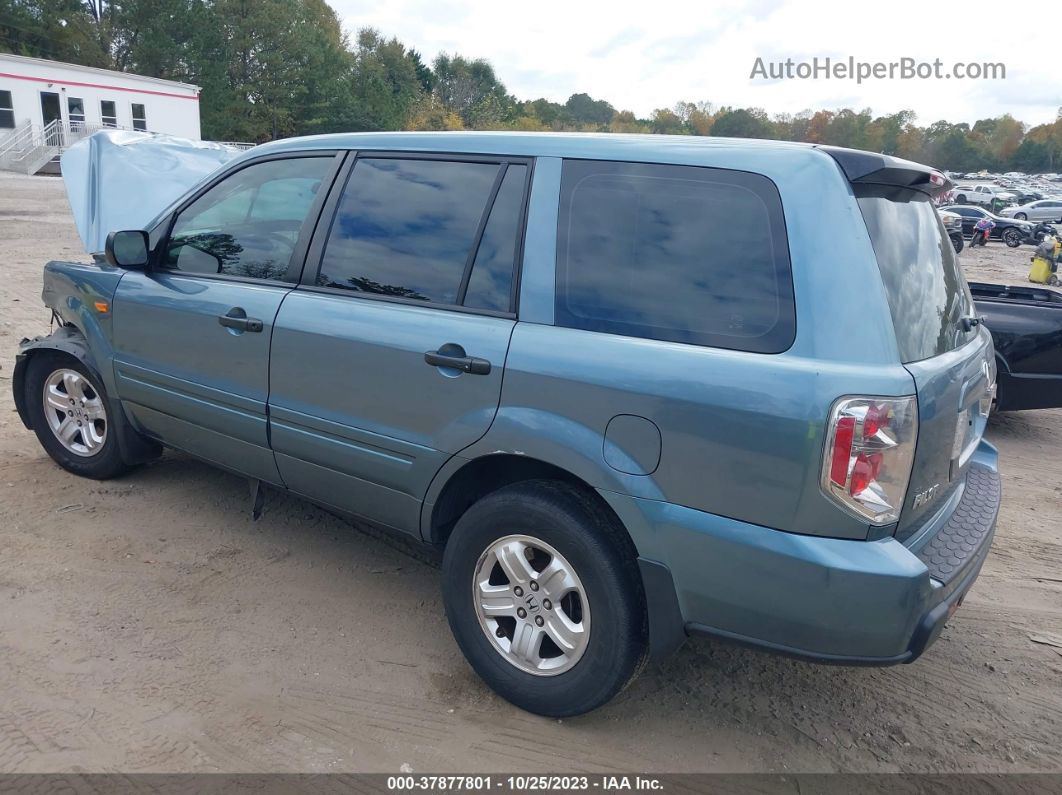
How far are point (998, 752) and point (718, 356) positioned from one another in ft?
5.68

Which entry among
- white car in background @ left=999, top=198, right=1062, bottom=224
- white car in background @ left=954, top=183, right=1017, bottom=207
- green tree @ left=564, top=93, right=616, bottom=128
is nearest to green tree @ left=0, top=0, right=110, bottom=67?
green tree @ left=564, top=93, right=616, bottom=128

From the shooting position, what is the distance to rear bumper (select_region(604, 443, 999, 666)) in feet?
7.27

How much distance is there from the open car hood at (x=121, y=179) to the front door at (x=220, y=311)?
10.3ft

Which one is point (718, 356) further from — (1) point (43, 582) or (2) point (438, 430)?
(1) point (43, 582)

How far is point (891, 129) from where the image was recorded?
63.0 meters

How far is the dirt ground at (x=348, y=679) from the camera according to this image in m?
2.69

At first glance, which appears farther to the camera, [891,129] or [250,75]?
[891,129]

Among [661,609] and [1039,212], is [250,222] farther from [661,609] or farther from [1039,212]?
[1039,212]

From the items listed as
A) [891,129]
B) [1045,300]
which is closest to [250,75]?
[891,129]

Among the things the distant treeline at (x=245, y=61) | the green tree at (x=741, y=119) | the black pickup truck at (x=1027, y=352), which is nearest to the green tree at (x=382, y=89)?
the distant treeline at (x=245, y=61)

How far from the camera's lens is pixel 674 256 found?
2.53 meters

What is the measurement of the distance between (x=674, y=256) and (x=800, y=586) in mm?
1037

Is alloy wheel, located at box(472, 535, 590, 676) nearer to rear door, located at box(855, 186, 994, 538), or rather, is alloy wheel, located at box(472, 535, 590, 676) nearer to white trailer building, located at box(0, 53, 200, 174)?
rear door, located at box(855, 186, 994, 538)

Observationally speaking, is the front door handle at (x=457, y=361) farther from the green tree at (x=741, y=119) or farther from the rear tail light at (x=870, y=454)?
the green tree at (x=741, y=119)
